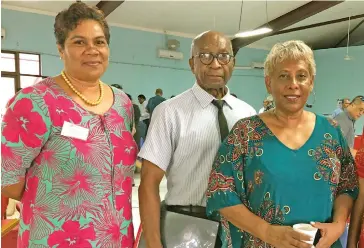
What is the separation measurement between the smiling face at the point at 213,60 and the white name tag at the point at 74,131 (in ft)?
1.97

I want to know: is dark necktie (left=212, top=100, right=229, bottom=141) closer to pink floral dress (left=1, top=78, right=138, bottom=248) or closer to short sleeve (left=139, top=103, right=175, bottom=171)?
short sleeve (left=139, top=103, right=175, bottom=171)

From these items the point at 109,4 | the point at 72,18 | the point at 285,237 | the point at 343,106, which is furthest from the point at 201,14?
the point at 285,237

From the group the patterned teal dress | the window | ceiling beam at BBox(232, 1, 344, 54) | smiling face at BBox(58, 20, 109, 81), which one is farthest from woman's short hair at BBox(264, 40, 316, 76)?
the window

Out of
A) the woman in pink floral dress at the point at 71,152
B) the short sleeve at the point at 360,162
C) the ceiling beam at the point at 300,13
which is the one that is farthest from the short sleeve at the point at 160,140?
the ceiling beam at the point at 300,13

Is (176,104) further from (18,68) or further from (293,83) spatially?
(18,68)

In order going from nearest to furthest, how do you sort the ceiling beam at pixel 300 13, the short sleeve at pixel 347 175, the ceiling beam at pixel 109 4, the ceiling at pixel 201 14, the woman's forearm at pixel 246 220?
the woman's forearm at pixel 246 220 → the short sleeve at pixel 347 175 → the ceiling beam at pixel 109 4 → the ceiling beam at pixel 300 13 → the ceiling at pixel 201 14

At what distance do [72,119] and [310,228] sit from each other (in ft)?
2.96

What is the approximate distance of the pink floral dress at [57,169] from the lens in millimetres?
1279

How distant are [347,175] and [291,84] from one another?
1.40ft

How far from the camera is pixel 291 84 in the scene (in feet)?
4.38

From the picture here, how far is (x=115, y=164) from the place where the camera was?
1412 mm

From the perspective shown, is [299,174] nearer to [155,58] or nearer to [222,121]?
[222,121]

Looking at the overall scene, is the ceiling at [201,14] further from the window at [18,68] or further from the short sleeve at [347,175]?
the short sleeve at [347,175]

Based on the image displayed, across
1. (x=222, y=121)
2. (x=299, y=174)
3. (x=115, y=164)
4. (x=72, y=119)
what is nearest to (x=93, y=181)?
(x=115, y=164)
